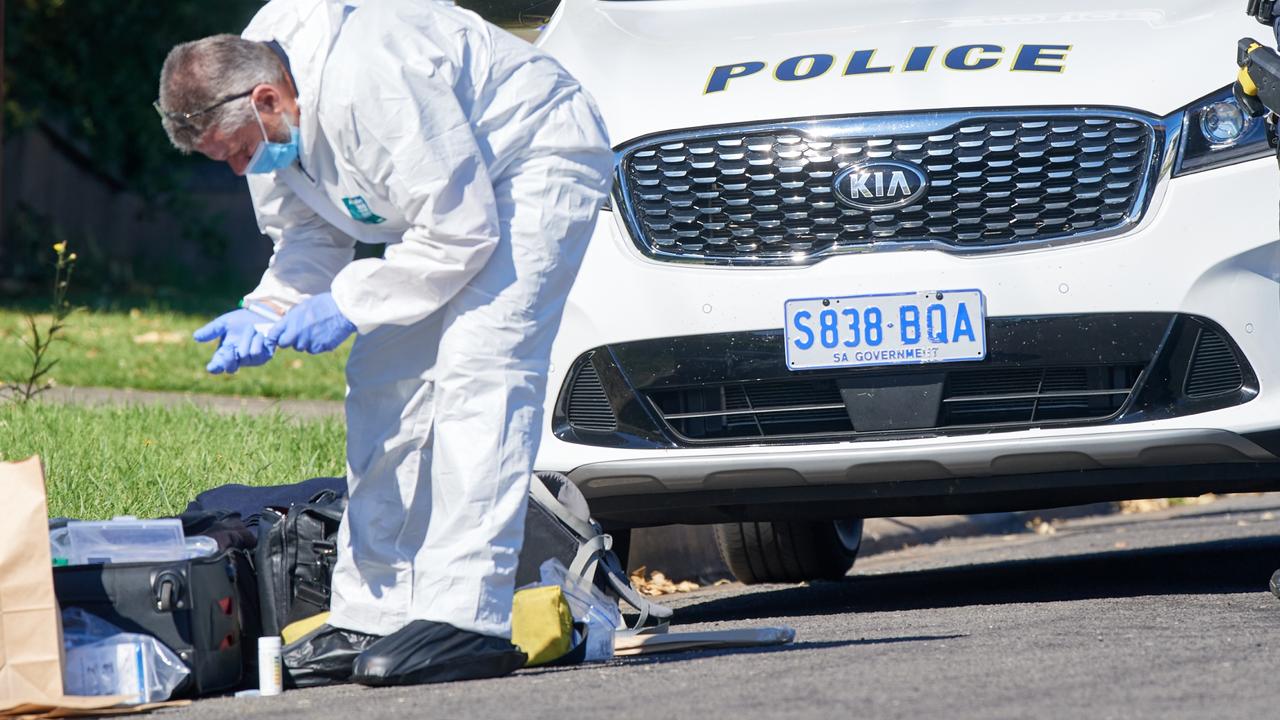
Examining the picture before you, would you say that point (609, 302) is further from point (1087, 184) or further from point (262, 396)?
point (262, 396)

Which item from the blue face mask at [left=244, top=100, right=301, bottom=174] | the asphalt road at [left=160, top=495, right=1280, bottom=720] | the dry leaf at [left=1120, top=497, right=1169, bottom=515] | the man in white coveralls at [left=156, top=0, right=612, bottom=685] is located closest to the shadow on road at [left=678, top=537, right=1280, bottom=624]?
the asphalt road at [left=160, top=495, right=1280, bottom=720]

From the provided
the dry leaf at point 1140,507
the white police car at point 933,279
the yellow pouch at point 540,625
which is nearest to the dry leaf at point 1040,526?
the dry leaf at point 1140,507

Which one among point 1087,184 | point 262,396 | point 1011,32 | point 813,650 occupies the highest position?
point 1011,32

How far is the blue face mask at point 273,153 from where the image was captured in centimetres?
408

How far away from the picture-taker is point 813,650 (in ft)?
14.5

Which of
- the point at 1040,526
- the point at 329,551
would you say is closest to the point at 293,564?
the point at 329,551

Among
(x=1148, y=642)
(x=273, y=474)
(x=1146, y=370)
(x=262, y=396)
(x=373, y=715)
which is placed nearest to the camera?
(x=373, y=715)

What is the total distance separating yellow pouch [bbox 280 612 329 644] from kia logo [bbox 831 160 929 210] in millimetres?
1661

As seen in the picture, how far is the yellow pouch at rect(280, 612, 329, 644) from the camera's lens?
14.5 feet

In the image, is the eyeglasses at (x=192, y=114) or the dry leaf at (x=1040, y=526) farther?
the dry leaf at (x=1040, y=526)

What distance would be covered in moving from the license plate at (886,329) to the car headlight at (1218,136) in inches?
24.3

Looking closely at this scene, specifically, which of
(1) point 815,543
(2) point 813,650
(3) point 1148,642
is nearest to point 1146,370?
(3) point 1148,642

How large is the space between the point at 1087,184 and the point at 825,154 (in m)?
0.65

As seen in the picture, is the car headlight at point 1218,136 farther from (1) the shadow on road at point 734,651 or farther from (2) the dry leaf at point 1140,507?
(2) the dry leaf at point 1140,507
